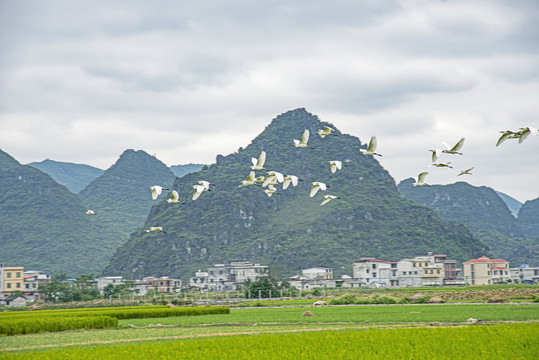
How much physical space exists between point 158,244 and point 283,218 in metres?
33.1

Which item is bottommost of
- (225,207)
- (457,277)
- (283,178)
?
(457,277)

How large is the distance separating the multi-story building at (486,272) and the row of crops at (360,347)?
8999cm

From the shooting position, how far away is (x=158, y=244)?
15525cm

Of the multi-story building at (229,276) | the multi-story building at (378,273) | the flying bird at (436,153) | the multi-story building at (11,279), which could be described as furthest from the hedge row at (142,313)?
the multi-story building at (378,273)

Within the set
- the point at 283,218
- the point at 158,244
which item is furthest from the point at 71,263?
the point at 283,218

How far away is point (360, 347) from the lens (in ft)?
61.2

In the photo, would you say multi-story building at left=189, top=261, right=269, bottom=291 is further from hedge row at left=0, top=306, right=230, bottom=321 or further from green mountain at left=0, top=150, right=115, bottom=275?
hedge row at left=0, top=306, right=230, bottom=321

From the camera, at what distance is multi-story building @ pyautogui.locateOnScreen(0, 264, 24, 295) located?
3661 inches

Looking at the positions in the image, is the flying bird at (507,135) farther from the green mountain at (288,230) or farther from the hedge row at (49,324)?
the green mountain at (288,230)

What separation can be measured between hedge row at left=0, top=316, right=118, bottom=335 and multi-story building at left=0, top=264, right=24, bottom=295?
64.4 metres

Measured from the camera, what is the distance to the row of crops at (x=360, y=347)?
672 inches

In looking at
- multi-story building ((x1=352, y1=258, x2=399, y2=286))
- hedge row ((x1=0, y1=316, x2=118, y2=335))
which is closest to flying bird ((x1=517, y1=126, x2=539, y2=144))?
hedge row ((x1=0, y1=316, x2=118, y2=335))

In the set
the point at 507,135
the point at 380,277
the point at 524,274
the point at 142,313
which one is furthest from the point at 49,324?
the point at 524,274

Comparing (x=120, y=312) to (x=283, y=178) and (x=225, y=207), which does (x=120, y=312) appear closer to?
(x=283, y=178)
